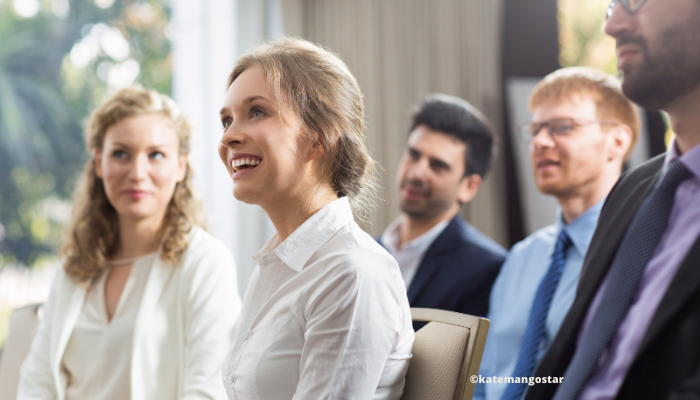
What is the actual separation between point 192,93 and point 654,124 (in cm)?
280

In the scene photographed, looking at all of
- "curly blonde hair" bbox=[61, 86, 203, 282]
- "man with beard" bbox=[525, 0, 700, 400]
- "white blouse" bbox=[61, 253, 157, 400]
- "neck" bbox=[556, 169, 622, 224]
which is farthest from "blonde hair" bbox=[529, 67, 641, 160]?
"white blouse" bbox=[61, 253, 157, 400]

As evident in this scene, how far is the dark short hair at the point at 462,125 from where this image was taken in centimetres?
252

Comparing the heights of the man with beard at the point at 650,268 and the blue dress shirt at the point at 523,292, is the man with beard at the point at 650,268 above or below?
above

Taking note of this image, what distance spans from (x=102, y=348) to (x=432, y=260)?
Result: 4.06 feet

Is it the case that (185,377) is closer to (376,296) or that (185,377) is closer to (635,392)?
(376,296)

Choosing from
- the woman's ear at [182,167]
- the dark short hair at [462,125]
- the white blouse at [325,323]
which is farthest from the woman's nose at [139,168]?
the dark short hair at [462,125]

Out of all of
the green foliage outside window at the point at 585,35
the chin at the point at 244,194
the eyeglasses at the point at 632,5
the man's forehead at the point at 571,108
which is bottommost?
the chin at the point at 244,194

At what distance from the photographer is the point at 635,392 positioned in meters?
0.81

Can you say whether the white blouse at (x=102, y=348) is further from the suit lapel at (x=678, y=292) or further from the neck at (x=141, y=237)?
the suit lapel at (x=678, y=292)

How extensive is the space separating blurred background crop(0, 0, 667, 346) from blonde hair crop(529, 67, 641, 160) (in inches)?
55.7

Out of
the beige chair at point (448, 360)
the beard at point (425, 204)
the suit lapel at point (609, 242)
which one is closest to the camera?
the suit lapel at point (609, 242)

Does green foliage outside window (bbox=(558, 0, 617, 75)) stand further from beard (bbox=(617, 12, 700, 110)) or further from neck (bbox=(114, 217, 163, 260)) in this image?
beard (bbox=(617, 12, 700, 110))

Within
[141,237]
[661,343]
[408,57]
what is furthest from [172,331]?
[408,57]

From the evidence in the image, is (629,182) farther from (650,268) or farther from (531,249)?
(531,249)
